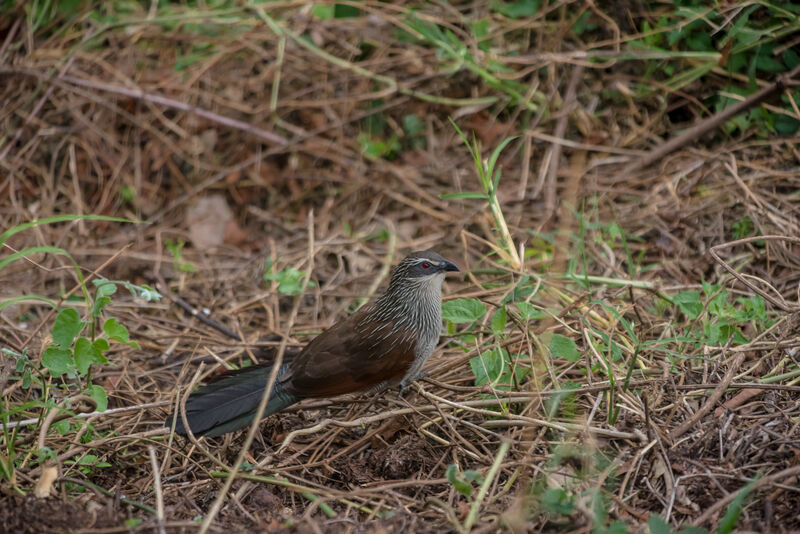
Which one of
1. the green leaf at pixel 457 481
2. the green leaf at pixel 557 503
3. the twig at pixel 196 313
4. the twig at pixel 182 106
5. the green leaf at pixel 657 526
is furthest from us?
the twig at pixel 182 106

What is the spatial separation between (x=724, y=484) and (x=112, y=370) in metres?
3.07

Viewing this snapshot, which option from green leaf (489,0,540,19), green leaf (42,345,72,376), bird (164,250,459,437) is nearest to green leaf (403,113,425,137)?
green leaf (489,0,540,19)

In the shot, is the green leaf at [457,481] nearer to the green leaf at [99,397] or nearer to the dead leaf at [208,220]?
the green leaf at [99,397]

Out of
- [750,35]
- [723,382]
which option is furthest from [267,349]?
[750,35]

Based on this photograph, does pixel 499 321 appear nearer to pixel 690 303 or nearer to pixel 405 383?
pixel 405 383

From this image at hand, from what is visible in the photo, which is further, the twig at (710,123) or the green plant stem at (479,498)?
the twig at (710,123)

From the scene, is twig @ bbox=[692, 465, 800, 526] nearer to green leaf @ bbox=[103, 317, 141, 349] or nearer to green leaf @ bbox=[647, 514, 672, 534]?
green leaf @ bbox=[647, 514, 672, 534]

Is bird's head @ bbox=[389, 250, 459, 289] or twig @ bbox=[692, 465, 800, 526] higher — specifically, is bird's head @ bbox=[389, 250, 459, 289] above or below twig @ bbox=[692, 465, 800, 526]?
above

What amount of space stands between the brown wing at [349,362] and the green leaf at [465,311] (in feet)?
0.77

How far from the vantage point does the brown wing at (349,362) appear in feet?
11.4

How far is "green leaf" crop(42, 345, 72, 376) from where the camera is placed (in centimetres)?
290

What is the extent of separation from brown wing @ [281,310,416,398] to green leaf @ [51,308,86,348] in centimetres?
100

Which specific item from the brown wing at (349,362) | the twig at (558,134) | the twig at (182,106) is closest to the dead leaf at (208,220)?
the twig at (182,106)

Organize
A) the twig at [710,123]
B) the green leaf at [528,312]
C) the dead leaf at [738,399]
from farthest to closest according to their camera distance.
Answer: the twig at [710,123], the green leaf at [528,312], the dead leaf at [738,399]
